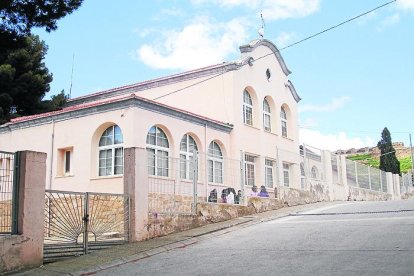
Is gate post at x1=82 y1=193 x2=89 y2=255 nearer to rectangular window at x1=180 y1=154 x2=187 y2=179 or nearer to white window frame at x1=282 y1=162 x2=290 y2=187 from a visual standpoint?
rectangular window at x1=180 y1=154 x2=187 y2=179

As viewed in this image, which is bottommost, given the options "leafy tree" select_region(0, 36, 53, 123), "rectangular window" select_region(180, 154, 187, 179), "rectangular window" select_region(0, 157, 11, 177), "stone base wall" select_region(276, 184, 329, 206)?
"stone base wall" select_region(276, 184, 329, 206)

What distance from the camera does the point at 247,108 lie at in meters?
25.8

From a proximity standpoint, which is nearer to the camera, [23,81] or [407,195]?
[23,81]

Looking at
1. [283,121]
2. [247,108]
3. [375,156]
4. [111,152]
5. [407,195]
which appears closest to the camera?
[111,152]

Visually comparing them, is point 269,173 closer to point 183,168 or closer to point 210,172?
point 210,172

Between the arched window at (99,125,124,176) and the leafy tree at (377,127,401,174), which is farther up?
the leafy tree at (377,127,401,174)

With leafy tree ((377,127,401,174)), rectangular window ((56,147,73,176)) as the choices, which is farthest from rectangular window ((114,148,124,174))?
leafy tree ((377,127,401,174))

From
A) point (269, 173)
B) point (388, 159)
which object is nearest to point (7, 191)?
point (269, 173)

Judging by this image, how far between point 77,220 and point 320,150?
60.7 feet

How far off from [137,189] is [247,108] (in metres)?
14.1

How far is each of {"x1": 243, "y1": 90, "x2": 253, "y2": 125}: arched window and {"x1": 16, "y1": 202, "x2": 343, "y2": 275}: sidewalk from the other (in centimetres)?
1050

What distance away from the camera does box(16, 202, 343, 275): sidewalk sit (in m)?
9.80

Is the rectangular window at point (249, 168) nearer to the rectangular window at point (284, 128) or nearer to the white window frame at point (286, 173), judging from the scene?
the white window frame at point (286, 173)

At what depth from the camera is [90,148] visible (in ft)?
63.4
